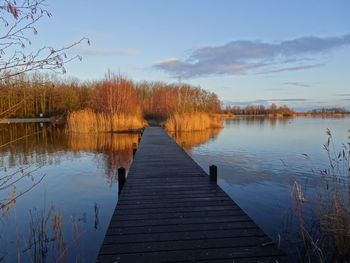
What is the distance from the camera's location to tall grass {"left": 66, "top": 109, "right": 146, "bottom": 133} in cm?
1881

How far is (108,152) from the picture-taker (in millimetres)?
11609

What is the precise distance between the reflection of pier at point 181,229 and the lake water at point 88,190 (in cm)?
47

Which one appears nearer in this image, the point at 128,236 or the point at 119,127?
the point at 128,236

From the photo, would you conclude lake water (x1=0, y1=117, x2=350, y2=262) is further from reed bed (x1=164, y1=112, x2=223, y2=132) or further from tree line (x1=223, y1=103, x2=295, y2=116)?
tree line (x1=223, y1=103, x2=295, y2=116)

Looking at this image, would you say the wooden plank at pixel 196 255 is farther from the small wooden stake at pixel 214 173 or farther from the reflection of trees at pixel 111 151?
the reflection of trees at pixel 111 151

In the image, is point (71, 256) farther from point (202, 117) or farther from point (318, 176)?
point (202, 117)

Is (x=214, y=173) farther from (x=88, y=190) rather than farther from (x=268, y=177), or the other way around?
(x=88, y=190)

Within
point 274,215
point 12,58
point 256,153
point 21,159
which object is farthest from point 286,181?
point 21,159

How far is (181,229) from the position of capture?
2682 millimetres

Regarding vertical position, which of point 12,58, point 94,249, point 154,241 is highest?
point 12,58

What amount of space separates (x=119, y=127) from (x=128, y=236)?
17.7m

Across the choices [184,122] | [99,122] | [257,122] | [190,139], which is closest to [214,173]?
[190,139]

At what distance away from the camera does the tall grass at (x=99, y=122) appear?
61.7 ft

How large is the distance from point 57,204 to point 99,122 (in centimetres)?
1440
